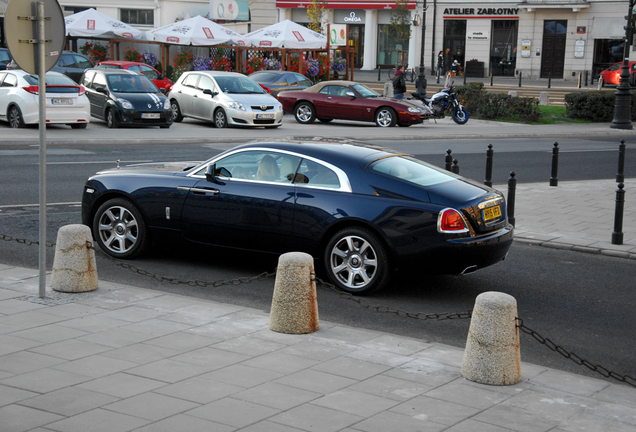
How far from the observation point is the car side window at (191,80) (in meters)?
25.0

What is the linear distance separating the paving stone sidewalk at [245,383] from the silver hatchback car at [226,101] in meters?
17.7

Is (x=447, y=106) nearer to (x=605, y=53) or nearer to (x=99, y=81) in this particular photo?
(x=99, y=81)

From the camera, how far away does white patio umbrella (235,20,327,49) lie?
35.8 metres

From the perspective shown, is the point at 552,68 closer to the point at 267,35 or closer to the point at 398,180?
the point at 267,35

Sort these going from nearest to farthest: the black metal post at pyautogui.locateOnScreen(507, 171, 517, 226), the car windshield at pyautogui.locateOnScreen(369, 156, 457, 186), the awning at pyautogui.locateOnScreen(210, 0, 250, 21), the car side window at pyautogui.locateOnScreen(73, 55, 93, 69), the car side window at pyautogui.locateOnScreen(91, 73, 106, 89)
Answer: the car windshield at pyautogui.locateOnScreen(369, 156, 457, 186)
the black metal post at pyautogui.locateOnScreen(507, 171, 517, 226)
the car side window at pyautogui.locateOnScreen(91, 73, 106, 89)
the car side window at pyautogui.locateOnScreen(73, 55, 93, 69)
the awning at pyautogui.locateOnScreen(210, 0, 250, 21)

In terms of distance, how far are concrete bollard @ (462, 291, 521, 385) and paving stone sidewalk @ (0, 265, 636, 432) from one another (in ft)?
0.29

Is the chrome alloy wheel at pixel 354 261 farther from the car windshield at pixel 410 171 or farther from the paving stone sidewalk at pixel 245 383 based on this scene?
the paving stone sidewalk at pixel 245 383

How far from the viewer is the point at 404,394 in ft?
16.1

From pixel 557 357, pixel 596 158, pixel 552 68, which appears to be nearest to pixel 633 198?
pixel 596 158

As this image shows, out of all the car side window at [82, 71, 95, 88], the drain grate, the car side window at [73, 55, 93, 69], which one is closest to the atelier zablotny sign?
the car side window at [73, 55, 93, 69]

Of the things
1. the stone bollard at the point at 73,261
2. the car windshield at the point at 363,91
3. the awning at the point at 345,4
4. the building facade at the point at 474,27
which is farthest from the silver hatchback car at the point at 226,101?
the awning at the point at 345,4

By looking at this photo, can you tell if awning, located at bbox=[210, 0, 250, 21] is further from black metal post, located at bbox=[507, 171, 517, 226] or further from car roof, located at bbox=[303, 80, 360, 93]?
black metal post, located at bbox=[507, 171, 517, 226]

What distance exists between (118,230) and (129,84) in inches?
628

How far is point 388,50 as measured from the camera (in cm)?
5803
